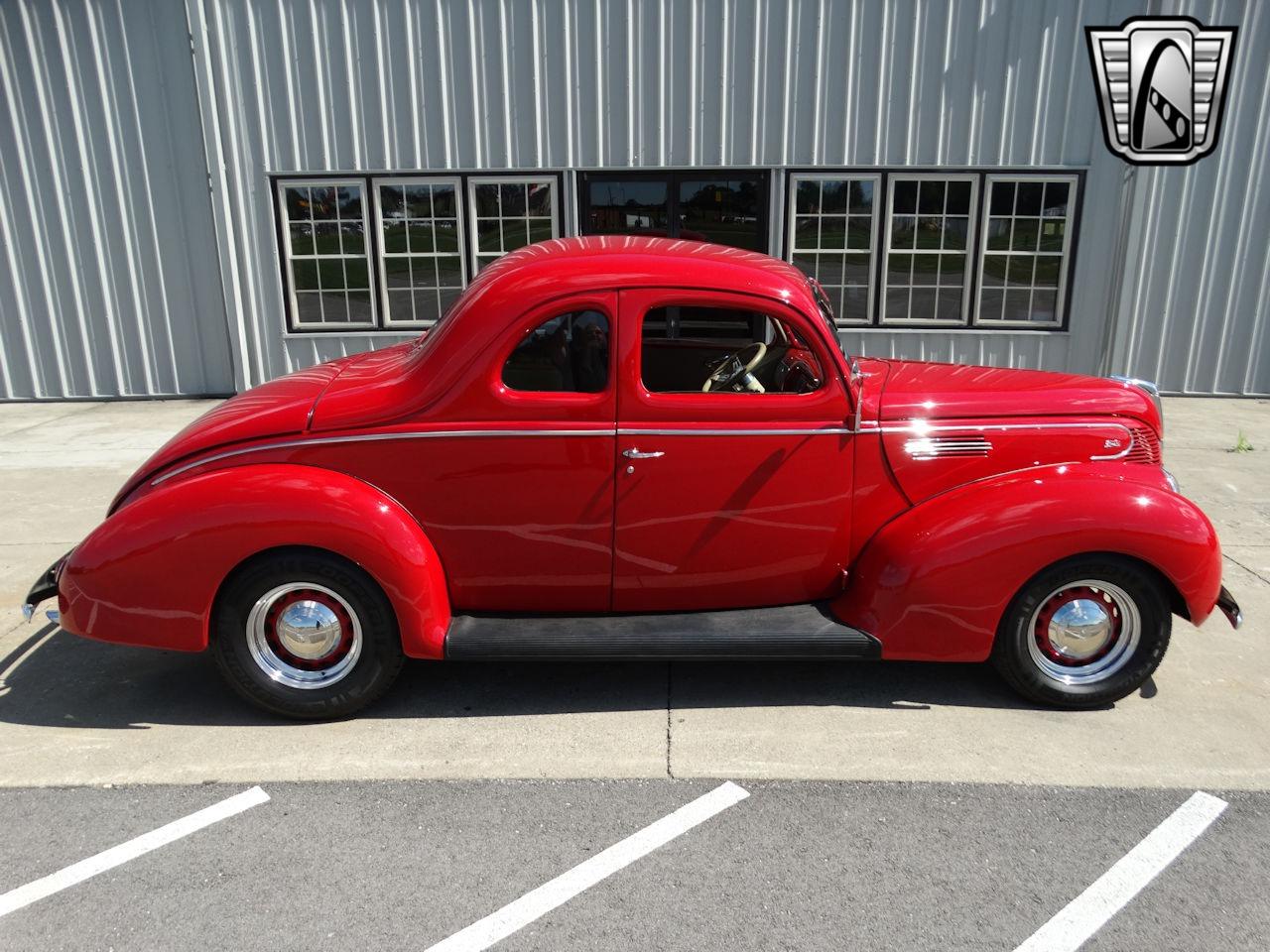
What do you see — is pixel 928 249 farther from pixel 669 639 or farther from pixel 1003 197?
pixel 669 639

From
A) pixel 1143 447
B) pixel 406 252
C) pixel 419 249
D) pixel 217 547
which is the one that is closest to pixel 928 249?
pixel 419 249

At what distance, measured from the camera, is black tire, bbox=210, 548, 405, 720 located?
140 inches

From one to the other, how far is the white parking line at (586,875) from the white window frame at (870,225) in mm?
6580

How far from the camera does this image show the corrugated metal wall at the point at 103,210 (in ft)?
29.6

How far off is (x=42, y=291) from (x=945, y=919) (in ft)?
34.4

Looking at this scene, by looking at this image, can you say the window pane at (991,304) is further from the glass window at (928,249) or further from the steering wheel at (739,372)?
the steering wheel at (739,372)

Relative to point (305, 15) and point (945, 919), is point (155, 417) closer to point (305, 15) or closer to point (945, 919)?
point (305, 15)

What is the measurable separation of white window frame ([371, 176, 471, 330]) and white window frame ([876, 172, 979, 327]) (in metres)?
4.32

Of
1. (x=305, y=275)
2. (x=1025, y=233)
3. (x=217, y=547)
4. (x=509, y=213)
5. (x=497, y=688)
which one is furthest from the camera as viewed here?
(x=305, y=275)

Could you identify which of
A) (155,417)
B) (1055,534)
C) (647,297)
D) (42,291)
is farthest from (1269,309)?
(42,291)

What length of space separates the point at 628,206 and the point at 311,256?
133 inches

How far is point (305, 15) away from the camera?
8820mm

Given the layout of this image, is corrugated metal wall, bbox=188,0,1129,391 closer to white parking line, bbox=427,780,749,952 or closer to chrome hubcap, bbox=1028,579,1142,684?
chrome hubcap, bbox=1028,579,1142,684

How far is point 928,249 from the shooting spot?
30.6 feet
